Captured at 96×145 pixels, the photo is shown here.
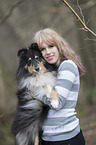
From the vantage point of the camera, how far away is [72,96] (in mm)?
2365

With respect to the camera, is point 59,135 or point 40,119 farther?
point 40,119

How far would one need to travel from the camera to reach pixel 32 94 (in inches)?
109

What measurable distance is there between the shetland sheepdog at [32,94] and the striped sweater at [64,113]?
0.14 m

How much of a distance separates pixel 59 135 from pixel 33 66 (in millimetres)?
1355

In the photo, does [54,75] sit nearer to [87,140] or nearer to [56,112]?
[56,112]

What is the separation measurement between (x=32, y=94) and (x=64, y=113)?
0.74 metres

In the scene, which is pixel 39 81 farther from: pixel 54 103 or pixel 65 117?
pixel 65 117

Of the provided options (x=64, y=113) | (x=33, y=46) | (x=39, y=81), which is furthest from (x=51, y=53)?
(x=64, y=113)

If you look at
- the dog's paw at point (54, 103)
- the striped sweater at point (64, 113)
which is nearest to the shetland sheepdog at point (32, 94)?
the dog's paw at point (54, 103)

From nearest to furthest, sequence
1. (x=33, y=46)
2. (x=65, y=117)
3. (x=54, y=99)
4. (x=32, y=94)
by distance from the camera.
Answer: (x=65, y=117) → (x=54, y=99) → (x=32, y=94) → (x=33, y=46)

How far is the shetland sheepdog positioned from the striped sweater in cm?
14

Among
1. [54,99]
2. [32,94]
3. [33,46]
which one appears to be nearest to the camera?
[54,99]

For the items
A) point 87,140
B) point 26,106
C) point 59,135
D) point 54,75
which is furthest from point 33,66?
point 87,140

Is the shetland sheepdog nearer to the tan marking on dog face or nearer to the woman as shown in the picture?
the tan marking on dog face
